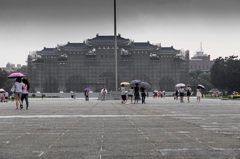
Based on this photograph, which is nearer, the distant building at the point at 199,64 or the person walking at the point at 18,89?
the person walking at the point at 18,89

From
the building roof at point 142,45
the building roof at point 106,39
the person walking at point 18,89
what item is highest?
the building roof at point 106,39

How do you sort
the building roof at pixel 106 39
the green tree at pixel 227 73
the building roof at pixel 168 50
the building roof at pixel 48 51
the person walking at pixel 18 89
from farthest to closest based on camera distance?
1. the building roof at pixel 168 50
2. the building roof at pixel 48 51
3. the building roof at pixel 106 39
4. the green tree at pixel 227 73
5. the person walking at pixel 18 89

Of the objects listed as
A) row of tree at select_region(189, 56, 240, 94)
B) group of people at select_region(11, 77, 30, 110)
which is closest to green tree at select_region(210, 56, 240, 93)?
row of tree at select_region(189, 56, 240, 94)

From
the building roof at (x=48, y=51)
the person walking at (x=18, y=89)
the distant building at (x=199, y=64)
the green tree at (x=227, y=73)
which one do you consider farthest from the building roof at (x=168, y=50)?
the person walking at (x=18, y=89)

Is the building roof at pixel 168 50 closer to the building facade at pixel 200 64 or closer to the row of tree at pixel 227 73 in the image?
the row of tree at pixel 227 73

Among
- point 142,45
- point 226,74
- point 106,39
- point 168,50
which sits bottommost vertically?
point 226,74

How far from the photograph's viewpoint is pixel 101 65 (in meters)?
103

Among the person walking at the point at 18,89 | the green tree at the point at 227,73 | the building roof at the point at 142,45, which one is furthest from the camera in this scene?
the building roof at the point at 142,45

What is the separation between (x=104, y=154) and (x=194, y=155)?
1.22 metres

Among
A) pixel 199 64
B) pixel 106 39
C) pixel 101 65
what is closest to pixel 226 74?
pixel 101 65

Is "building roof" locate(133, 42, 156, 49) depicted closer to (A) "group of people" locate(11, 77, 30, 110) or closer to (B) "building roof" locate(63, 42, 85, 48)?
(B) "building roof" locate(63, 42, 85, 48)

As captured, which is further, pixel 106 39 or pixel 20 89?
pixel 106 39

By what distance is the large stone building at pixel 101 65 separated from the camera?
10162cm

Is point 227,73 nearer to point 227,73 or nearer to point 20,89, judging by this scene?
point 227,73
